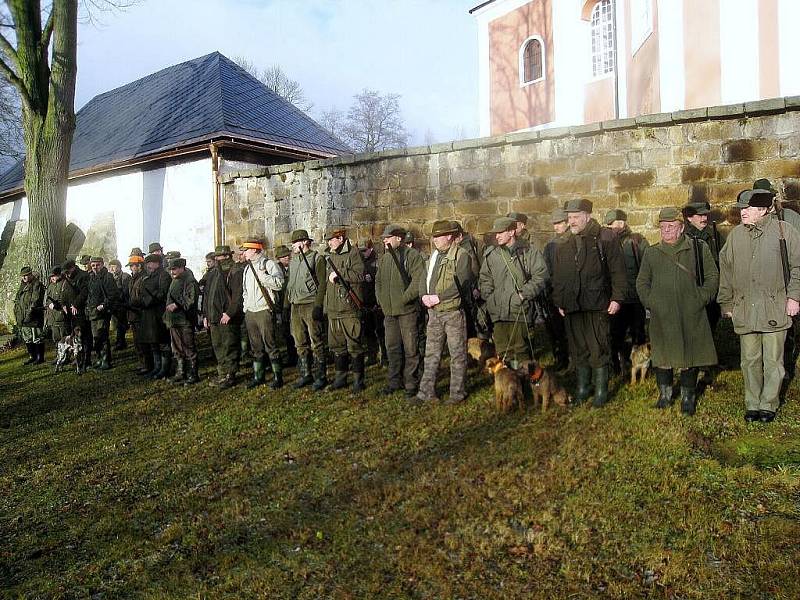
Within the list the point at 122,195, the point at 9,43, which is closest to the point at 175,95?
the point at 122,195

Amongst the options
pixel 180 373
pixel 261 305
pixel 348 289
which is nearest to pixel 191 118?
pixel 180 373

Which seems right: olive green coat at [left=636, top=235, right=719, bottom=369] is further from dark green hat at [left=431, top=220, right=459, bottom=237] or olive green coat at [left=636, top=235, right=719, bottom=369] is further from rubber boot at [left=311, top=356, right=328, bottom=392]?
rubber boot at [left=311, top=356, right=328, bottom=392]

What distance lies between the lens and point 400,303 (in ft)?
Answer: 25.5

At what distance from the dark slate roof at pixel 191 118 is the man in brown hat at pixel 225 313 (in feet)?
22.9

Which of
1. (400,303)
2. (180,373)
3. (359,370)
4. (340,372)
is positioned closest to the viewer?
(400,303)

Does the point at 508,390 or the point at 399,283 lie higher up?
the point at 399,283

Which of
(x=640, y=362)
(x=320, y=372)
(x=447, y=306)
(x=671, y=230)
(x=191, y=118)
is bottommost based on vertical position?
(x=320, y=372)

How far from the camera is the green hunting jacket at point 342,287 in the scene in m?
8.26

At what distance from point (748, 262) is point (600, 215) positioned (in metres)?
3.80

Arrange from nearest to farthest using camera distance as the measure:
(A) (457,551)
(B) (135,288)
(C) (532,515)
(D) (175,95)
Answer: (A) (457,551)
(C) (532,515)
(B) (135,288)
(D) (175,95)

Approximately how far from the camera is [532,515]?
461 centimetres

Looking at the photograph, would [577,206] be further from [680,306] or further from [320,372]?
[320,372]

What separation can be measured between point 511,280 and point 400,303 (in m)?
1.31

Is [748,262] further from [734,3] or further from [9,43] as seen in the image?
[9,43]
